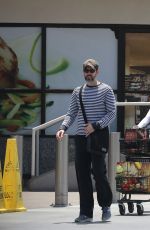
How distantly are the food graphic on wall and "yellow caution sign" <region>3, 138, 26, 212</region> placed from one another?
19.3ft

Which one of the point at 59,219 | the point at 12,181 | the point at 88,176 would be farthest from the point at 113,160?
the point at 88,176

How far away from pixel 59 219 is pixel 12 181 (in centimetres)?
118

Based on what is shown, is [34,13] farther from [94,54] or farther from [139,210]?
[139,210]

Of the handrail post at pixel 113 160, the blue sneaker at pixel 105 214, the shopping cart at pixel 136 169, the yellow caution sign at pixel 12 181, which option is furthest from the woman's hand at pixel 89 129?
the handrail post at pixel 113 160

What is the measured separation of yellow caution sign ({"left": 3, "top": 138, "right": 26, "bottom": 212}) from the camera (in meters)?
10.8

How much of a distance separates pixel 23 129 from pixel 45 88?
0.96m

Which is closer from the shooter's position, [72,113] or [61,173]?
[72,113]

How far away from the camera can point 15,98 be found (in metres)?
16.8

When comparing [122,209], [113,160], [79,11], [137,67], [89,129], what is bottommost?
[122,209]

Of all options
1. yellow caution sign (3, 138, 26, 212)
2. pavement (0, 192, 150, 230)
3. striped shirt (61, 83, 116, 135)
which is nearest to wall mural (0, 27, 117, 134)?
pavement (0, 192, 150, 230)

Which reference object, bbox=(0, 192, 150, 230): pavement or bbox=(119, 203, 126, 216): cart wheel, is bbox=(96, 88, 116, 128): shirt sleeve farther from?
bbox=(119, 203, 126, 216): cart wheel

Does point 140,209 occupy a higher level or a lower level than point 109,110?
lower

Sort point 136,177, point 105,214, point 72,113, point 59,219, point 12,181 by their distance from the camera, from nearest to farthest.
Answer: point 105,214
point 72,113
point 59,219
point 136,177
point 12,181

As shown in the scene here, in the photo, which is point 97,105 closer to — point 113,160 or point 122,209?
point 122,209
